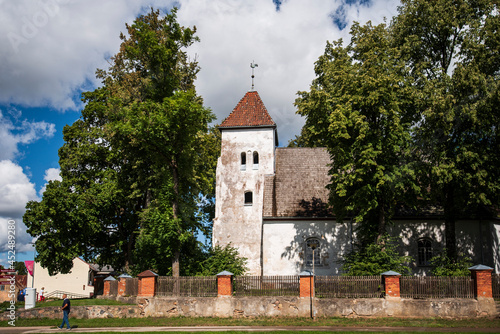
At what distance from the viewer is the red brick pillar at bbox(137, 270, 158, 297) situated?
20.4m

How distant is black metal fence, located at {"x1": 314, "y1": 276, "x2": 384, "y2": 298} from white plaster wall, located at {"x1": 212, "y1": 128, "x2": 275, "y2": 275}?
351 inches

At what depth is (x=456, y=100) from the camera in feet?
72.0

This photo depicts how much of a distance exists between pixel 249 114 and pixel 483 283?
18866 millimetres

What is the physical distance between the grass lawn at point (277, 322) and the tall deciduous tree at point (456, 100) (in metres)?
7.22

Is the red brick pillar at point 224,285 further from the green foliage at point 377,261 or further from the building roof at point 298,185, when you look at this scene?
the building roof at point 298,185

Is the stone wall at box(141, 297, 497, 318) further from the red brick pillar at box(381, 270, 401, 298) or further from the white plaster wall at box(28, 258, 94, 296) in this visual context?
the white plaster wall at box(28, 258, 94, 296)

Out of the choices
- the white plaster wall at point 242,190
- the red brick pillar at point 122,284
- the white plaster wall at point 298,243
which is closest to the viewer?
the red brick pillar at point 122,284

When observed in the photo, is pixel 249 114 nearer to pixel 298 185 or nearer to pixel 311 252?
pixel 298 185

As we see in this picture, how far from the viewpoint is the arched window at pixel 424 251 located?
2739cm

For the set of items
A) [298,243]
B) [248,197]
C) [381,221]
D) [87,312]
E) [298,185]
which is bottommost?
[87,312]

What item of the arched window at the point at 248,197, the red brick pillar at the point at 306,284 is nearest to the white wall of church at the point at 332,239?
the arched window at the point at 248,197

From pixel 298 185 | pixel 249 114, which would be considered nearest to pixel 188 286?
pixel 298 185

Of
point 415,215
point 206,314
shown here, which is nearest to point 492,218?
point 415,215

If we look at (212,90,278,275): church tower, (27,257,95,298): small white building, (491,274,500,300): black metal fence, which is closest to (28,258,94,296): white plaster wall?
(27,257,95,298): small white building
